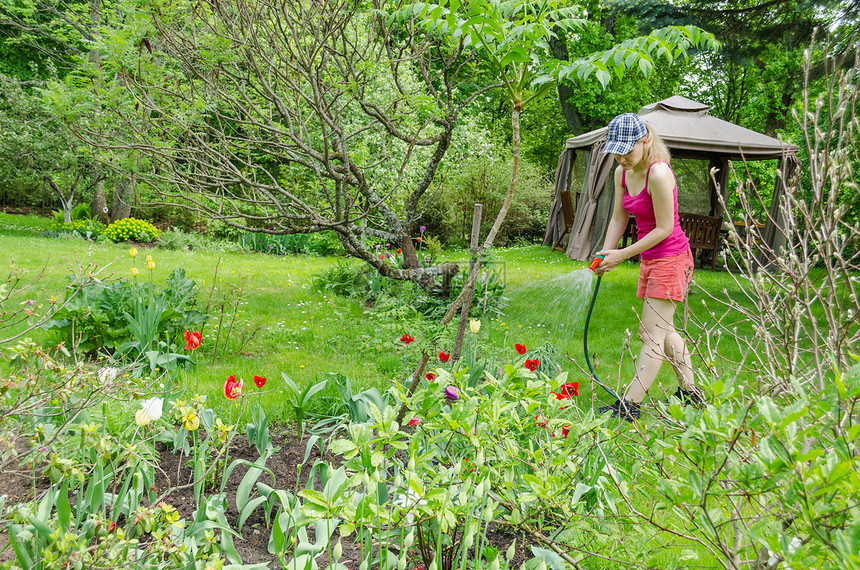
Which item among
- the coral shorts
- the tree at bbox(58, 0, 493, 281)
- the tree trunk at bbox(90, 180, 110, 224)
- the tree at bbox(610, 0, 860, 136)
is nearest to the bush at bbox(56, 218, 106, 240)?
the tree trunk at bbox(90, 180, 110, 224)

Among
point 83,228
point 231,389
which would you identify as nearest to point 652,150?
point 231,389

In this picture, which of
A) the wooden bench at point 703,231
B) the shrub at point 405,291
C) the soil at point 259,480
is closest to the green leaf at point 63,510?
the soil at point 259,480

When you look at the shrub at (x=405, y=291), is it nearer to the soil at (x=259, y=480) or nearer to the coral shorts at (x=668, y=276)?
the coral shorts at (x=668, y=276)

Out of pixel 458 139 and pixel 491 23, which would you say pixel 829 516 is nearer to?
pixel 491 23

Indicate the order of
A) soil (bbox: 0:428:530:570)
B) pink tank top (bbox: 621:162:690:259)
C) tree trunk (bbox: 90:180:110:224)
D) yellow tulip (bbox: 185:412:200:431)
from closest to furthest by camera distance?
yellow tulip (bbox: 185:412:200:431), soil (bbox: 0:428:530:570), pink tank top (bbox: 621:162:690:259), tree trunk (bbox: 90:180:110:224)

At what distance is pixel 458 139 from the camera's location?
46.8 feet

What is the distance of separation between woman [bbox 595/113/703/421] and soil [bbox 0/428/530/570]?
1589 mm

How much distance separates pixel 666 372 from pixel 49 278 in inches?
282

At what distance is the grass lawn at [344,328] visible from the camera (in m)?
3.61

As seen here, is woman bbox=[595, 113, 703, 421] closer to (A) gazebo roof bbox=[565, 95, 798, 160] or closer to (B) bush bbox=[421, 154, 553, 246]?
(A) gazebo roof bbox=[565, 95, 798, 160]

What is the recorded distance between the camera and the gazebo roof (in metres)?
9.11

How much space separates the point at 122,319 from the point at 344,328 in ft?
6.23

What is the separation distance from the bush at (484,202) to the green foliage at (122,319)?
9.13 metres

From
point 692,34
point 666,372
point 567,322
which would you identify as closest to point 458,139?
point 567,322
